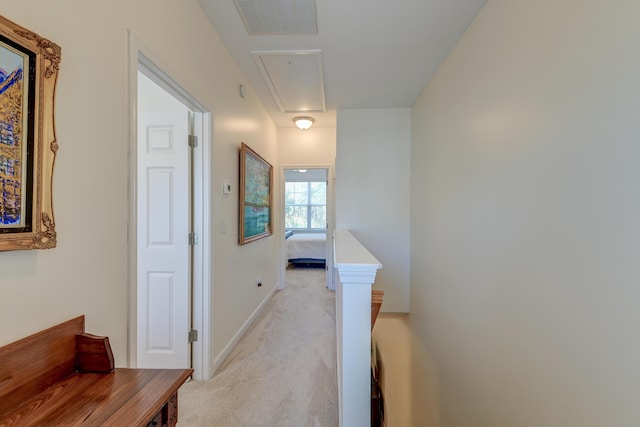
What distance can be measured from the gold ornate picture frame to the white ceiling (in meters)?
1.38

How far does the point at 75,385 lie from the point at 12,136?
0.73 metres

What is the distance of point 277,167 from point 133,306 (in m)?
3.50

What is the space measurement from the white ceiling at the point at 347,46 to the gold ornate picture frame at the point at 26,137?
138 cm

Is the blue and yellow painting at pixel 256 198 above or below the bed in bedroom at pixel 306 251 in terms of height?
above

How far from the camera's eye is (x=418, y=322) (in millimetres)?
3230

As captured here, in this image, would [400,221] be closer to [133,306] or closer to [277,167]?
[277,167]

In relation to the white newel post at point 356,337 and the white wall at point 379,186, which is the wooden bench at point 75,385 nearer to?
the white newel post at point 356,337

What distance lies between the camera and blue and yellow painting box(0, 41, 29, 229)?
725mm

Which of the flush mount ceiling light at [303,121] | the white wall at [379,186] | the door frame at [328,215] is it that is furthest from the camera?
the door frame at [328,215]

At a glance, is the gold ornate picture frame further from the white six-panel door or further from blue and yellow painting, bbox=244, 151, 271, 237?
blue and yellow painting, bbox=244, 151, 271, 237

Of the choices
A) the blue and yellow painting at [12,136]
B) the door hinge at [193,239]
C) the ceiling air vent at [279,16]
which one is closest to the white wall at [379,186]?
the ceiling air vent at [279,16]

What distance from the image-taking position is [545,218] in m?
1.29

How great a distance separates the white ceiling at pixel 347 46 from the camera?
1890mm

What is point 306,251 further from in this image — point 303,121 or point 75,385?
point 75,385
